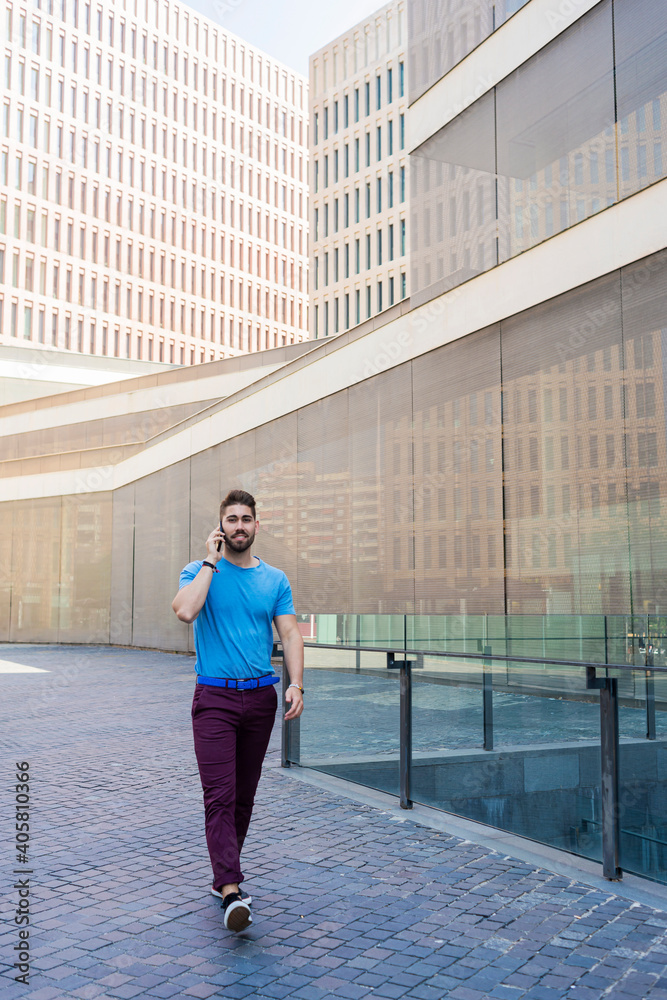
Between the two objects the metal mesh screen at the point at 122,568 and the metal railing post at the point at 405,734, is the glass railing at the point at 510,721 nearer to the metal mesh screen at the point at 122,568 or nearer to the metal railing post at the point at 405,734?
the metal railing post at the point at 405,734

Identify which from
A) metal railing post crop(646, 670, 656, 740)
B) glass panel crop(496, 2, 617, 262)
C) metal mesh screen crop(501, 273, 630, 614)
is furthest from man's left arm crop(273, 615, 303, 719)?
glass panel crop(496, 2, 617, 262)

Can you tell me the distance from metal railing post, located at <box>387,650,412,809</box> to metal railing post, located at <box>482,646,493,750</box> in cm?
68

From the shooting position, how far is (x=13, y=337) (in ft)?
235

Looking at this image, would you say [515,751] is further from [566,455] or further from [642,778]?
[566,455]

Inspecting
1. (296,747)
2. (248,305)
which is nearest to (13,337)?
(248,305)

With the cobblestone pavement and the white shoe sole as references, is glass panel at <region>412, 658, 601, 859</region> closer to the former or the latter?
the cobblestone pavement

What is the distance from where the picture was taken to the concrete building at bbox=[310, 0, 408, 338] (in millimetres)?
65625

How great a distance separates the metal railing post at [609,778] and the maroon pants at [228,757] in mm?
1713

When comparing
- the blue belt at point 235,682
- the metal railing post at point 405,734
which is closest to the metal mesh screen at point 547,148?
the metal railing post at point 405,734

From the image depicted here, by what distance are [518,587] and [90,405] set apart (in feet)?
89.5

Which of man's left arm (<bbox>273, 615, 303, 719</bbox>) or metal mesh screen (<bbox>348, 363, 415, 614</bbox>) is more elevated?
metal mesh screen (<bbox>348, 363, 415, 614</bbox>)

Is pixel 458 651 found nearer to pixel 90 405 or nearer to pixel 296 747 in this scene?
pixel 296 747

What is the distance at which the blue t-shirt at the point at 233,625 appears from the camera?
427 cm

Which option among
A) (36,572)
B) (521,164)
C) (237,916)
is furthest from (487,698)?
(36,572)
